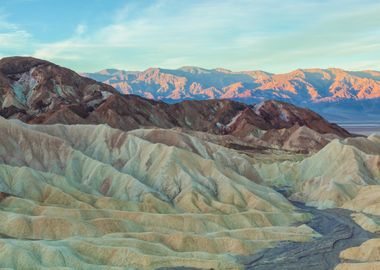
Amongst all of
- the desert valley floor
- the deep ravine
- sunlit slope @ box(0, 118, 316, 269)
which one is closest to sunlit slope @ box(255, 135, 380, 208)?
the desert valley floor

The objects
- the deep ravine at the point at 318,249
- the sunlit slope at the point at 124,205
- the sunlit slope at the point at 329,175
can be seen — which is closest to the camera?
the sunlit slope at the point at 124,205

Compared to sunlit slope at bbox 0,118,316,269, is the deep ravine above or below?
below

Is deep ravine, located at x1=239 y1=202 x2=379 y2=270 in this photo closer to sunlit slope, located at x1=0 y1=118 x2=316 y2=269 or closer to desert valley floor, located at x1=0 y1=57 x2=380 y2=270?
desert valley floor, located at x1=0 y1=57 x2=380 y2=270

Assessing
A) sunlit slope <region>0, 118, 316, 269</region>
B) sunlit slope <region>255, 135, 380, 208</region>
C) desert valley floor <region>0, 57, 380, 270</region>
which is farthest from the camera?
sunlit slope <region>255, 135, 380, 208</region>

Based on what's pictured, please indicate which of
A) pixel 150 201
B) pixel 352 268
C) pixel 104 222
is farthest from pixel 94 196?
pixel 352 268

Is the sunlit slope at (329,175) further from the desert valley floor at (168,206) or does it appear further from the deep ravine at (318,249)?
the deep ravine at (318,249)

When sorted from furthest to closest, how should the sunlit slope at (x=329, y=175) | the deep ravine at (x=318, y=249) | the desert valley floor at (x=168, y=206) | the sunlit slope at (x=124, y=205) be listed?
the sunlit slope at (x=329, y=175)
the deep ravine at (x=318, y=249)
the desert valley floor at (x=168, y=206)
the sunlit slope at (x=124, y=205)

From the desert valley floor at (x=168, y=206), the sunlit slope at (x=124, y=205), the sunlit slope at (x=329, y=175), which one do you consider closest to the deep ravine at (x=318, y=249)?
the desert valley floor at (x=168, y=206)

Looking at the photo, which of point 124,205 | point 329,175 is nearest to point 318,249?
point 124,205

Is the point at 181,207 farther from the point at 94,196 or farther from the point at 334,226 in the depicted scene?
the point at 334,226
